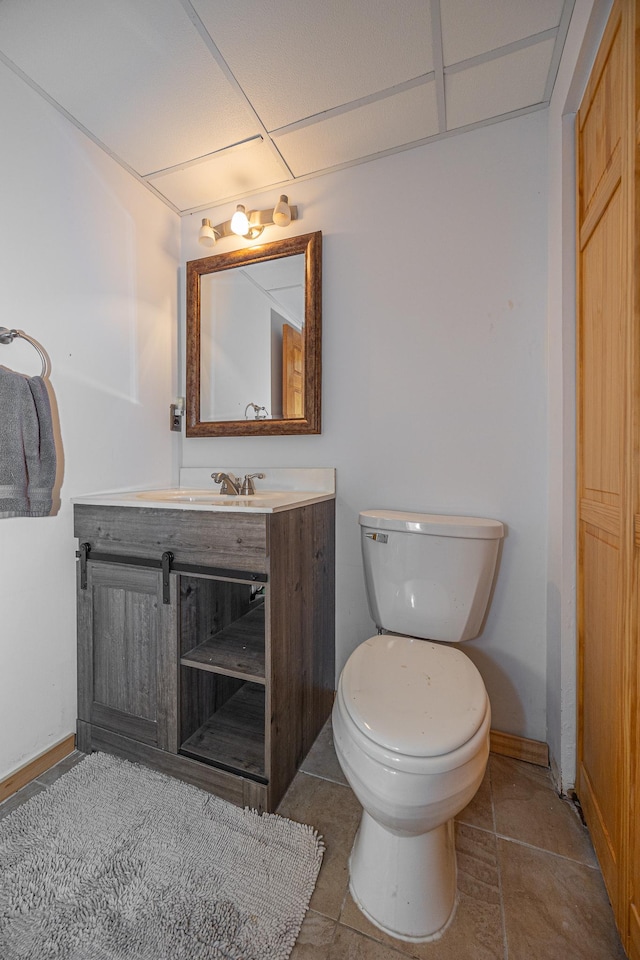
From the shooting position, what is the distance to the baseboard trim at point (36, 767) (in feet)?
3.76

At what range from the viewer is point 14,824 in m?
1.03

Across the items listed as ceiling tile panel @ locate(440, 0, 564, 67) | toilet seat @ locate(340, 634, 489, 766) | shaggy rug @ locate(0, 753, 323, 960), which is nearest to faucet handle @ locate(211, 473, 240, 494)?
toilet seat @ locate(340, 634, 489, 766)

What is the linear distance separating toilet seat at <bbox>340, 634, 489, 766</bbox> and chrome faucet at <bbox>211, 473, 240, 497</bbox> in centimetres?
76

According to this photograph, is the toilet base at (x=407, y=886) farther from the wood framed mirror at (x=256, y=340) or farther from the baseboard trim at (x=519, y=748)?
the wood framed mirror at (x=256, y=340)

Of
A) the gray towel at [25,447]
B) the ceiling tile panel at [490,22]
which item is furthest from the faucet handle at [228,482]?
the ceiling tile panel at [490,22]

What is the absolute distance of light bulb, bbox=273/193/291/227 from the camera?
1532 millimetres

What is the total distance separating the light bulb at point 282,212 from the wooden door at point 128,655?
1.40 meters

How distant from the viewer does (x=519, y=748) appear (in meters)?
1.30

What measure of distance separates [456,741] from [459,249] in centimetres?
147

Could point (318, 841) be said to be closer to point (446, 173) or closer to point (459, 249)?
point (459, 249)

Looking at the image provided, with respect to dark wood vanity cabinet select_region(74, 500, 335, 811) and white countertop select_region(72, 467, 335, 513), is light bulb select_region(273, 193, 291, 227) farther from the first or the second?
dark wood vanity cabinet select_region(74, 500, 335, 811)

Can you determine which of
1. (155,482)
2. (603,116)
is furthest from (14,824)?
(603,116)

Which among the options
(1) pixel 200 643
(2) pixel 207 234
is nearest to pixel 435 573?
(1) pixel 200 643

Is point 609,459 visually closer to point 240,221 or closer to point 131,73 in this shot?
point 240,221
